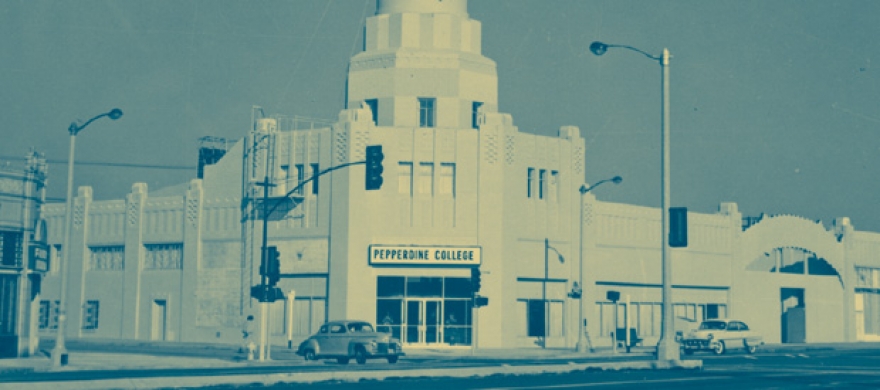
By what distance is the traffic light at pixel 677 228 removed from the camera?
35750mm

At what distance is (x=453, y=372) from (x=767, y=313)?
5898 cm

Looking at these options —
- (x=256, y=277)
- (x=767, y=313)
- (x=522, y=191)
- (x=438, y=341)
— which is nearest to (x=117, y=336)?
(x=256, y=277)

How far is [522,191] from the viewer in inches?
2657

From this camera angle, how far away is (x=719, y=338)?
58.8 meters

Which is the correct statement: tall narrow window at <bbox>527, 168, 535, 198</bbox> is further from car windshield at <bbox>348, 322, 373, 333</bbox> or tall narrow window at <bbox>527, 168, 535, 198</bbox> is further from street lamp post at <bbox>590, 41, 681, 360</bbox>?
street lamp post at <bbox>590, 41, 681, 360</bbox>

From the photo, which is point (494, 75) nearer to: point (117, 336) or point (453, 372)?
point (117, 336)

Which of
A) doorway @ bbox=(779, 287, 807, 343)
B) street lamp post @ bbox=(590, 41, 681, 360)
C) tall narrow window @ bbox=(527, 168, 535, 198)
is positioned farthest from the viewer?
doorway @ bbox=(779, 287, 807, 343)

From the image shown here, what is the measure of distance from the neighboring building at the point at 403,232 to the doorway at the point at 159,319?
0.10 metres

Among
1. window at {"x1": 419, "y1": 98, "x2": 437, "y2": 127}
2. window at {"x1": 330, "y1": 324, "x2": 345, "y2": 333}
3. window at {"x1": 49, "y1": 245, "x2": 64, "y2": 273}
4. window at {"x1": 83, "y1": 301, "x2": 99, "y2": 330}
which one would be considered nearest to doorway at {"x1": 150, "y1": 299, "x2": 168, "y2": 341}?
window at {"x1": 83, "y1": 301, "x2": 99, "y2": 330}

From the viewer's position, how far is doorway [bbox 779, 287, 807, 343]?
8631 cm

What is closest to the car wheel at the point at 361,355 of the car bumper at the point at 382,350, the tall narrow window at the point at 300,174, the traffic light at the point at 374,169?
the car bumper at the point at 382,350

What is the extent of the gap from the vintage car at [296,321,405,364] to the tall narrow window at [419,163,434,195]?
17155 mm

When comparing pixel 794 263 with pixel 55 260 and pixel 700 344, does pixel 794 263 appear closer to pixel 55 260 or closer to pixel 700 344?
pixel 700 344

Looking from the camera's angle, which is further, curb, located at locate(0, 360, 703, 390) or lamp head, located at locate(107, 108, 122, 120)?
lamp head, located at locate(107, 108, 122, 120)
